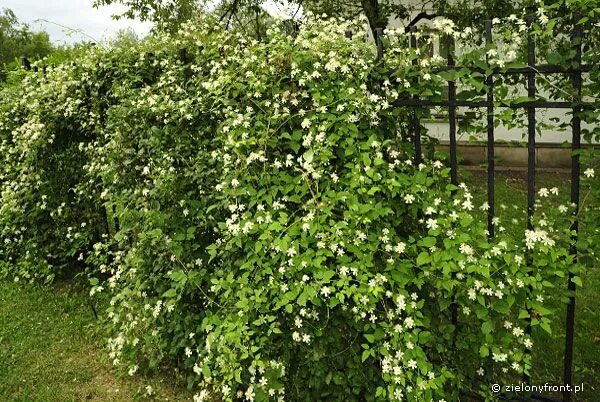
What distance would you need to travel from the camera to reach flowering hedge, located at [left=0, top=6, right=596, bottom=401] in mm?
2447

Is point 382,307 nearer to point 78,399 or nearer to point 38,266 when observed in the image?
point 78,399

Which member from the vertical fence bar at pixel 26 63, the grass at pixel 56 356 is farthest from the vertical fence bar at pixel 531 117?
the vertical fence bar at pixel 26 63

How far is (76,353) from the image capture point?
152 inches

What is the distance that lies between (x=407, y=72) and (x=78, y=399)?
121 inches

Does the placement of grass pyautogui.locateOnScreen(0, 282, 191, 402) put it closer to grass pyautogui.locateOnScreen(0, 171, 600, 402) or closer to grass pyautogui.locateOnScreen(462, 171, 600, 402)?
grass pyautogui.locateOnScreen(0, 171, 600, 402)

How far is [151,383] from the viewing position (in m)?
3.46

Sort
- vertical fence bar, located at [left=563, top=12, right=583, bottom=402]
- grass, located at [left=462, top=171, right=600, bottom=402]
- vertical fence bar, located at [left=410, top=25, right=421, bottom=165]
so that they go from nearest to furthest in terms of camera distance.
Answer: vertical fence bar, located at [left=563, top=12, right=583, bottom=402] < vertical fence bar, located at [left=410, top=25, right=421, bottom=165] < grass, located at [left=462, top=171, right=600, bottom=402]

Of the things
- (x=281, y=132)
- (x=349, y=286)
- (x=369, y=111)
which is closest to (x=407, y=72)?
(x=369, y=111)

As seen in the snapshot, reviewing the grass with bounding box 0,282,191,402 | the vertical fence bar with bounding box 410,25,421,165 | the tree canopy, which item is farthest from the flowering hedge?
the tree canopy

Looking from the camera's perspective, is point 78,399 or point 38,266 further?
point 38,266

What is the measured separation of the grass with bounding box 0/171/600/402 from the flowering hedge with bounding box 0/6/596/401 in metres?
0.29

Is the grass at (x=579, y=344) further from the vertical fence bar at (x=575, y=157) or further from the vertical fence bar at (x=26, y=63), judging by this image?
the vertical fence bar at (x=26, y=63)

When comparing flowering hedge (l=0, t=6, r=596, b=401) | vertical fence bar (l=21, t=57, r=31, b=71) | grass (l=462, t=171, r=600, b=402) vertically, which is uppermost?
vertical fence bar (l=21, t=57, r=31, b=71)

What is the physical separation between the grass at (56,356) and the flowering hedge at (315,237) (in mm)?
223
